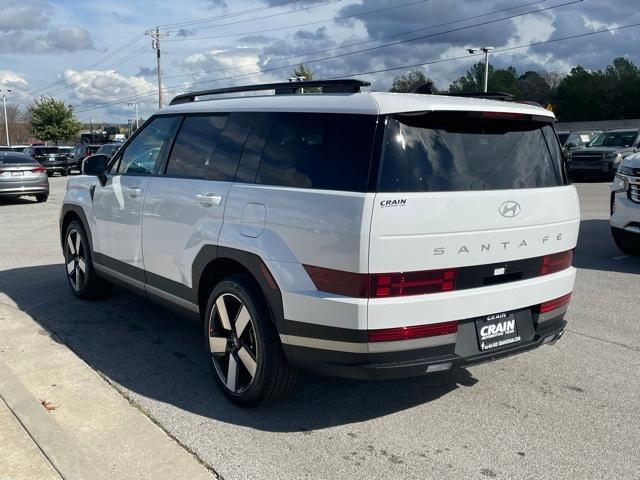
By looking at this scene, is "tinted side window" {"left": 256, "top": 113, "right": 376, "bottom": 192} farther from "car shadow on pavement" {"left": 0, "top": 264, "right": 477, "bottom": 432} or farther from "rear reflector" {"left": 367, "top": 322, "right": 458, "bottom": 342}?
"car shadow on pavement" {"left": 0, "top": 264, "right": 477, "bottom": 432}

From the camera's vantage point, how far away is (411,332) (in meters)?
3.24

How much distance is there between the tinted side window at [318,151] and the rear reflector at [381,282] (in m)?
0.45

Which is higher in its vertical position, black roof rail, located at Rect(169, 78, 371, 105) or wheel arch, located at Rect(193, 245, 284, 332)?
black roof rail, located at Rect(169, 78, 371, 105)

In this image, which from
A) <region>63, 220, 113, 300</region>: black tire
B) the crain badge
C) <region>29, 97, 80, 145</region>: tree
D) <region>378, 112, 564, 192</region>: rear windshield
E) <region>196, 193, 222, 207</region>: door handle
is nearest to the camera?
the crain badge

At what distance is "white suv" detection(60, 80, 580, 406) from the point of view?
3195 millimetres

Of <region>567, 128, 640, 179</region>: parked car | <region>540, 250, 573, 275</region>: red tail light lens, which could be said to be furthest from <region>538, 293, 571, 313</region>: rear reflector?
<region>567, 128, 640, 179</region>: parked car

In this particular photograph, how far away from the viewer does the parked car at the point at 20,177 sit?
1725cm

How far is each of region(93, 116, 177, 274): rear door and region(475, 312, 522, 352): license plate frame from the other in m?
2.78

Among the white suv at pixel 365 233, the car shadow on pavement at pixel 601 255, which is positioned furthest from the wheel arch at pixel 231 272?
the car shadow on pavement at pixel 601 255

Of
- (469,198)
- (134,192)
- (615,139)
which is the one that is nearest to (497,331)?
(469,198)

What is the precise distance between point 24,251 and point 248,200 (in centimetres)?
708

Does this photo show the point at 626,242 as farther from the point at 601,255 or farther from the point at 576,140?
the point at 576,140

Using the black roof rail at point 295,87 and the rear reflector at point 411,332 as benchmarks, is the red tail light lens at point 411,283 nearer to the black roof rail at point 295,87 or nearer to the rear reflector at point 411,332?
the rear reflector at point 411,332

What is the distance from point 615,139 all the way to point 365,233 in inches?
903
